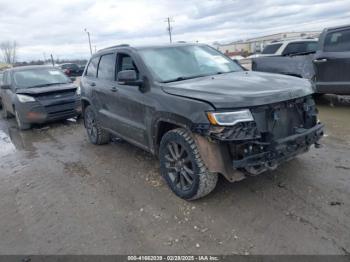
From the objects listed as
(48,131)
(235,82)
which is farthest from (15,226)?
(48,131)

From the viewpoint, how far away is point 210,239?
9.65 ft

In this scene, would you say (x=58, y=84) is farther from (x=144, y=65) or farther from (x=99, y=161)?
(x=144, y=65)

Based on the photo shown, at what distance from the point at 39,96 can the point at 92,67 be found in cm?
293

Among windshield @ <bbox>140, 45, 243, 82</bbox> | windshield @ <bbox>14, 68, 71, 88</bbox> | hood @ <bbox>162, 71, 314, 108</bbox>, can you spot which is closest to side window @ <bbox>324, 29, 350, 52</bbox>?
windshield @ <bbox>140, 45, 243, 82</bbox>

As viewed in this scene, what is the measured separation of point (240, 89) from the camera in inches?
129

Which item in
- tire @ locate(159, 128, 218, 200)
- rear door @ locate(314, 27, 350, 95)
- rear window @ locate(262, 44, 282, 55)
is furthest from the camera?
rear window @ locate(262, 44, 282, 55)

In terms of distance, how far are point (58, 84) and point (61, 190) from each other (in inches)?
211

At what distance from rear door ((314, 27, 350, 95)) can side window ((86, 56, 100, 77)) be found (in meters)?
5.22

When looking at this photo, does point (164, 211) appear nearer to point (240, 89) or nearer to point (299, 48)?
point (240, 89)

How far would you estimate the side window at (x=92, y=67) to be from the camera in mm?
5785

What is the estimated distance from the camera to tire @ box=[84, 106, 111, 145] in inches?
239

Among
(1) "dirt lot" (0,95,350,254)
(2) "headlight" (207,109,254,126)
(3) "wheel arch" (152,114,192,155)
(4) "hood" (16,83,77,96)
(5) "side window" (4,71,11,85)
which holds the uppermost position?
(5) "side window" (4,71,11,85)

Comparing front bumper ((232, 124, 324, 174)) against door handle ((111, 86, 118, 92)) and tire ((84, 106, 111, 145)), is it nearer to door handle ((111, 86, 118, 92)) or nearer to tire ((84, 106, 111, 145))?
door handle ((111, 86, 118, 92))

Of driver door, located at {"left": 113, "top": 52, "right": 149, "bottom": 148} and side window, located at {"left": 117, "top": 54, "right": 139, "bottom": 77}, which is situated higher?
side window, located at {"left": 117, "top": 54, "right": 139, "bottom": 77}
